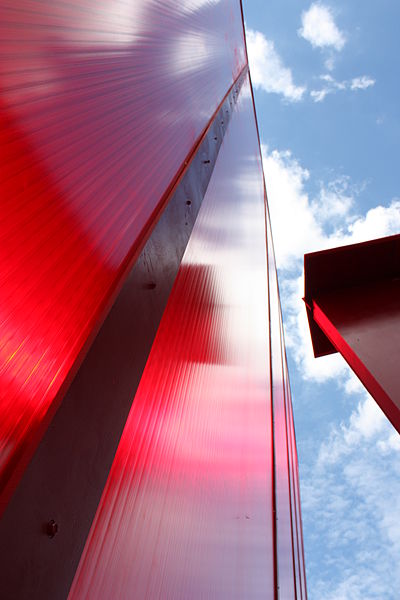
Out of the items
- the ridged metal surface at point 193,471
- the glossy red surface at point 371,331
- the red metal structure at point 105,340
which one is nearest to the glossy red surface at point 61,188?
the red metal structure at point 105,340

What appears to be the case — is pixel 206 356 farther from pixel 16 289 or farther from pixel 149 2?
pixel 149 2

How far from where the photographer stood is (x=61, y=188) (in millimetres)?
506

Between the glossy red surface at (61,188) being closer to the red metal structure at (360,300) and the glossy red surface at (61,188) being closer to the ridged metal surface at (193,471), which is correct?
the ridged metal surface at (193,471)

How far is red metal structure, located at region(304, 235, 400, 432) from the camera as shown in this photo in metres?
1.87

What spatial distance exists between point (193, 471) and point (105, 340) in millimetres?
397

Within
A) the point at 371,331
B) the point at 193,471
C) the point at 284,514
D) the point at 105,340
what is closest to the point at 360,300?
the point at 371,331

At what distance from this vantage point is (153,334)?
2.39 feet

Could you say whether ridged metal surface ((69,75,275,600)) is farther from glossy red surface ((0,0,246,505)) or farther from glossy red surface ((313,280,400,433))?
glossy red surface ((313,280,400,433))

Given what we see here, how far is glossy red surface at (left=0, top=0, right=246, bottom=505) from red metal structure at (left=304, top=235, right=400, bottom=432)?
4.43 ft

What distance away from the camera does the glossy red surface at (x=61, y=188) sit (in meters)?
0.38

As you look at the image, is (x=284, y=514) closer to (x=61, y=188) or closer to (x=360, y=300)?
(x=360, y=300)

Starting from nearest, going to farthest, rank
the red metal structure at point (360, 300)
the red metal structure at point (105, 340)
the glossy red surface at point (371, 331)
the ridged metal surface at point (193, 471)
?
1. the red metal structure at point (105, 340)
2. the ridged metal surface at point (193, 471)
3. the glossy red surface at point (371, 331)
4. the red metal structure at point (360, 300)

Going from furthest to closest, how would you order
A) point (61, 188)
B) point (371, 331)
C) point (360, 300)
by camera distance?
1. point (360, 300)
2. point (371, 331)
3. point (61, 188)

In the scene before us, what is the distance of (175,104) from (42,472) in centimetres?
118
